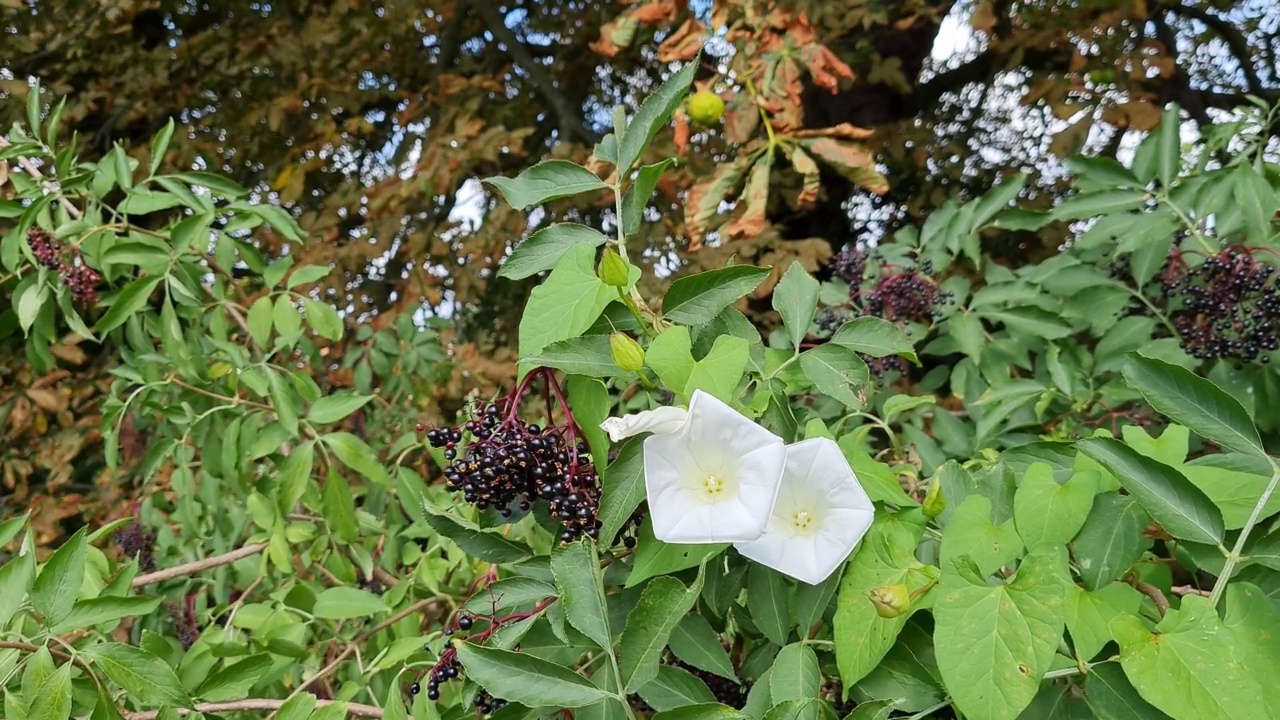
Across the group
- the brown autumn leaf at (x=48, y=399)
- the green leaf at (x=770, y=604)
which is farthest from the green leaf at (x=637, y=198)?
the brown autumn leaf at (x=48, y=399)

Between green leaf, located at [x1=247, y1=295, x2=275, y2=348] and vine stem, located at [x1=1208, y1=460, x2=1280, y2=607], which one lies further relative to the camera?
green leaf, located at [x1=247, y1=295, x2=275, y2=348]

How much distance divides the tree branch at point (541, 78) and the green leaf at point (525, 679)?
294 centimetres

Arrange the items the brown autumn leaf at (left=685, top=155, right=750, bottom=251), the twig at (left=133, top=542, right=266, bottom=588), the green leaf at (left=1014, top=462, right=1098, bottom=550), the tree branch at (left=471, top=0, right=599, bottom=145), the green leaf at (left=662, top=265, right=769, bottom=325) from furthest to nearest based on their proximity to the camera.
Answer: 1. the tree branch at (left=471, top=0, right=599, bottom=145)
2. the brown autumn leaf at (left=685, top=155, right=750, bottom=251)
3. the twig at (left=133, top=542, right=266, bottom=588)
4. the green leaf at (left=662, top=265, right=769, bottom=325)
5. the green leaf at (left=1014, top=462, right=1098, bottom=550)

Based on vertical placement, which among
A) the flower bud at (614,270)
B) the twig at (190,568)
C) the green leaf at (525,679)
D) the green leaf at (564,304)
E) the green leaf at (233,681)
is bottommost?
the twig at (190,568)

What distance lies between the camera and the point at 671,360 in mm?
681

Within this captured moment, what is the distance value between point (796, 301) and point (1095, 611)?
38 cm

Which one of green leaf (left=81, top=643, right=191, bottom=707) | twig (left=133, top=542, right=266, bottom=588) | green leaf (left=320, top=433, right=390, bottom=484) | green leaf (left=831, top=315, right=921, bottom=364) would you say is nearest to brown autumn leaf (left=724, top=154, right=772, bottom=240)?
green leaf (left=320, top=433, right=390, bottom=484)

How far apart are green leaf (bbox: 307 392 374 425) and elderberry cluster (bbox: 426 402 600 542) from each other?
604mm

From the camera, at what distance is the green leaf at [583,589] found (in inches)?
25.3

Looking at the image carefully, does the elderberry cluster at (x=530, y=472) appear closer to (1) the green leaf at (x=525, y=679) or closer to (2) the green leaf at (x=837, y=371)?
(1) the green leaf at (x=525, y=679)

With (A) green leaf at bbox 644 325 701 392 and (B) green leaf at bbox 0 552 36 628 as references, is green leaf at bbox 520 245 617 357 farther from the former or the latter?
(B) green leaf at bbox 0 552 36 628

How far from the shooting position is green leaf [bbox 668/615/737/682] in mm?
709

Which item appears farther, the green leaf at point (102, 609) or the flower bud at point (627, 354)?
the green leaf at point (102, 609)

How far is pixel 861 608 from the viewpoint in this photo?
65 centimetres
